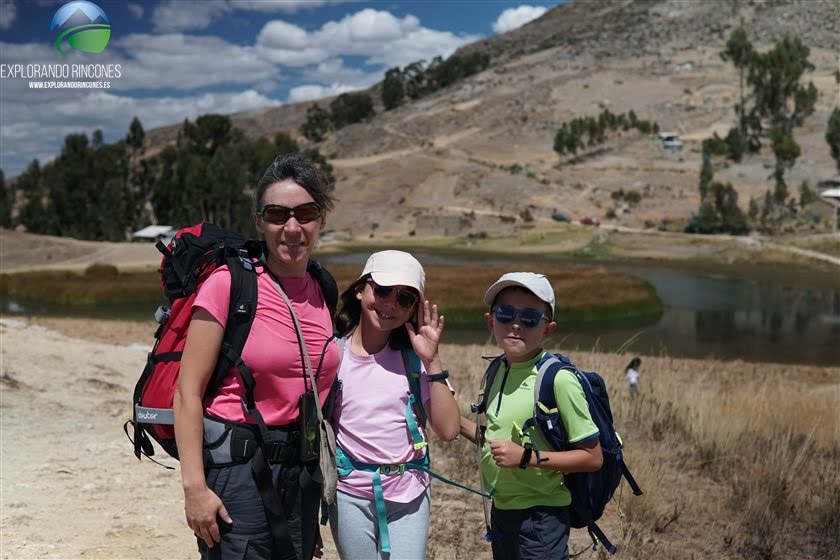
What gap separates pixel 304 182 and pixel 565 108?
111578 mm

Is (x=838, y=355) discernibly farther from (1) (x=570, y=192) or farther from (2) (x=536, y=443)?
(1) (x=570, y=192)

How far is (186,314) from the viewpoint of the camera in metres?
3.12

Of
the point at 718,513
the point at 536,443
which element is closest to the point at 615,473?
the point at 536,443

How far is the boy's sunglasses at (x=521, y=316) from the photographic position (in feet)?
11.6

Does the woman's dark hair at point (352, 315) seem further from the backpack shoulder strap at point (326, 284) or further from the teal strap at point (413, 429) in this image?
the teal strap at point (413, 429)

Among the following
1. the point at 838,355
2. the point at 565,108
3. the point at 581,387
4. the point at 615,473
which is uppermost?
the point at 565,108

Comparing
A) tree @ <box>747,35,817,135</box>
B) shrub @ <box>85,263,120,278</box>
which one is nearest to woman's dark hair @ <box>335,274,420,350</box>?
shrub @ <box>85,263,120,278</box>

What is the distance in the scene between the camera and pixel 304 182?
3.39 meters

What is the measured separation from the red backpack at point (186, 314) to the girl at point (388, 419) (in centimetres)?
55

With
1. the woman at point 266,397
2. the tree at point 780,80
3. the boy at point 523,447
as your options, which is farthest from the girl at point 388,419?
the tree at point 780,80

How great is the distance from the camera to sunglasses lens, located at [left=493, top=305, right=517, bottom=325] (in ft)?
11.7

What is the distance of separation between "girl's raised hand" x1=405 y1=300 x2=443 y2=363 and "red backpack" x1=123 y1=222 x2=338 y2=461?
713mm

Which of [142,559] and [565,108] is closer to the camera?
[142,559]

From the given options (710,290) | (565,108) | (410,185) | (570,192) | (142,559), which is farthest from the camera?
(565,108)
